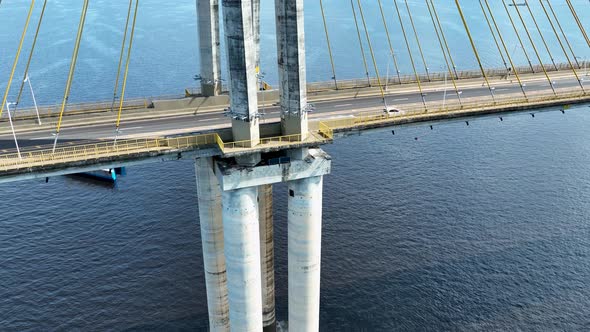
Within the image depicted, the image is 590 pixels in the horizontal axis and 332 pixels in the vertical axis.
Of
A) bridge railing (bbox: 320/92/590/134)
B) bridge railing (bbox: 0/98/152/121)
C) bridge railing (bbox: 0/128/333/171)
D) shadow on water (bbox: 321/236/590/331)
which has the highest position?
bridge railing (bbox: 0/98/152/121)

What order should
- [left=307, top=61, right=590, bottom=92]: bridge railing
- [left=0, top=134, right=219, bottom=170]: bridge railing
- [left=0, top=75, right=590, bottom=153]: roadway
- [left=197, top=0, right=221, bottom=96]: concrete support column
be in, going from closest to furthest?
[left=0, top=134, right=219, bottom=170]: bridge railing → [left=0, top=75, right=590, bottom=153]: roadway → [left=197, top=0, right=221, bottom=96]: concrete support column → [left=307, top=61, right=590, bottom=92]: bridge railing

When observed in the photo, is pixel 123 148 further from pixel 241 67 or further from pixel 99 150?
pixel 241 67

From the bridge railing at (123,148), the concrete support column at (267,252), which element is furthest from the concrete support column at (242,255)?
the concrete support column at (267,252)

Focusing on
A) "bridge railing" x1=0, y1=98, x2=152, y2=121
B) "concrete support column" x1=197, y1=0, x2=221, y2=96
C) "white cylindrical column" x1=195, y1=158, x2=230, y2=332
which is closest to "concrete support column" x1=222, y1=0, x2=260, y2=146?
"white cylindrical column" x1=195, y1=158, x2=230, y2=332

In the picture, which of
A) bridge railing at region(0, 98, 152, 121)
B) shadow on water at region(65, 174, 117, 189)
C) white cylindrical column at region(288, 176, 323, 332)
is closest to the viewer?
white cylindrical column at region(288, 176, 323, 332)

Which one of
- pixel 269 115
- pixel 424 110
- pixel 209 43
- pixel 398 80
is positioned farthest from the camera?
pixel 398 80

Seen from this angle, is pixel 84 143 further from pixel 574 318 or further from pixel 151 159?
pixel 574 318

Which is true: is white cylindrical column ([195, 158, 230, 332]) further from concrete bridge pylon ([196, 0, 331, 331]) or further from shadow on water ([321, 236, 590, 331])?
shadow on water ([321, 236, 590, 331])

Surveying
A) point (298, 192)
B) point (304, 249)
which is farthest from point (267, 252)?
point (298, 192)
